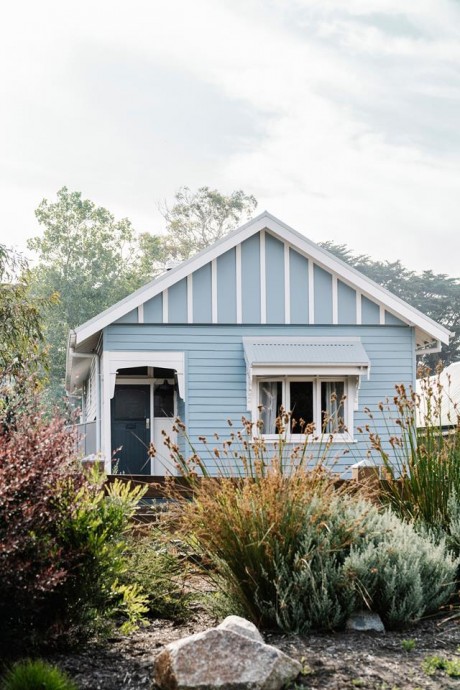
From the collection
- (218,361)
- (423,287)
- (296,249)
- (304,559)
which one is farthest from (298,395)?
(423,287)

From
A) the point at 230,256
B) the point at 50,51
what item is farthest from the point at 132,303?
the point at 50,51

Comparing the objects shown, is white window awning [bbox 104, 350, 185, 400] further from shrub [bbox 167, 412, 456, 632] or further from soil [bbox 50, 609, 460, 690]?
soil [bbox 50, 609, 460, 690]

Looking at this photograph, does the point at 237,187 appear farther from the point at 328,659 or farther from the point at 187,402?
the point at 328,659

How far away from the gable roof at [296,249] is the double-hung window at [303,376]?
3.16 feet

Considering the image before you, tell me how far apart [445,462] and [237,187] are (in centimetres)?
4021

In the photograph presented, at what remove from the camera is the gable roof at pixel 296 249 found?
48.2 feet

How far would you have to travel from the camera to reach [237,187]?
1801 inches

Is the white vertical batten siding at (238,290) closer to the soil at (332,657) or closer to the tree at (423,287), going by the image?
the soil at (332,657)

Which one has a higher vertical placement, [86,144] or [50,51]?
[86,144]

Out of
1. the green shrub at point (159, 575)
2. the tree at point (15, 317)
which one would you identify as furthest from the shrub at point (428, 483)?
the tree at point (15, 317)

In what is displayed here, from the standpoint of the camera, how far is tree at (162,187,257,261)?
149ft

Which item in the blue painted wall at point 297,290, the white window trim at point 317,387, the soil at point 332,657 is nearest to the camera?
the soil at point 332,657

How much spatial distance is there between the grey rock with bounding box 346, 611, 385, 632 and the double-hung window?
9.35 m

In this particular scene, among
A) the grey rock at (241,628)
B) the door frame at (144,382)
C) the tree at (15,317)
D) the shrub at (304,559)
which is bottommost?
the grey rock at (241,628)
